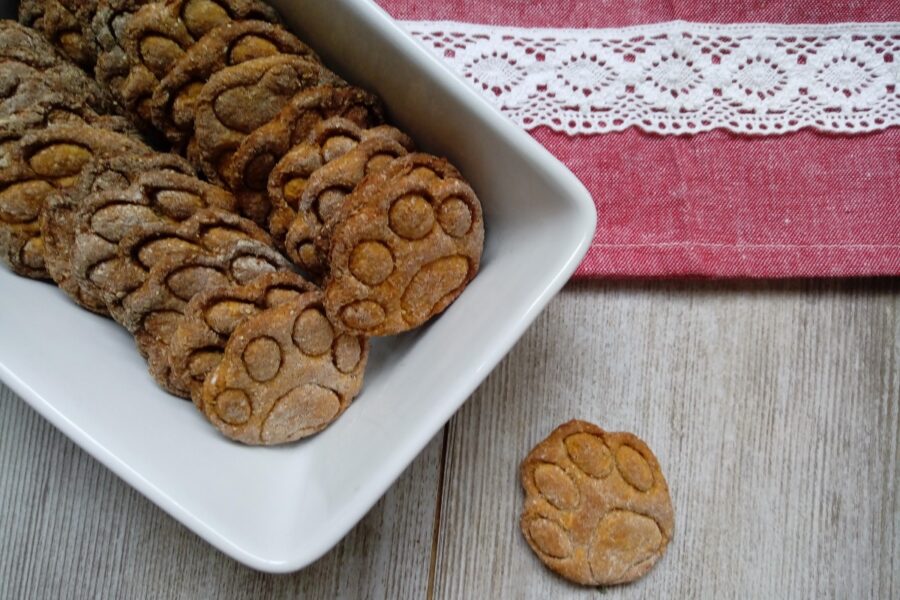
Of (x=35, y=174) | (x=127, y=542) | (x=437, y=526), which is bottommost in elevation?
(x=127, y=542)

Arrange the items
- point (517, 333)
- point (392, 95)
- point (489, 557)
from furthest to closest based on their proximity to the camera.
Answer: point (489, 557)
point (392, 95)
point (517, 333)

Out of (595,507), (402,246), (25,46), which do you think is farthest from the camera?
(595,507)

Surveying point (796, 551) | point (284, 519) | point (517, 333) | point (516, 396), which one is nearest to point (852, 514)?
point (796, 551)

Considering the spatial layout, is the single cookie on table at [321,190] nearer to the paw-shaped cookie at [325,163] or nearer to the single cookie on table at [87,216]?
the paw-shaped cookie at [325,163]

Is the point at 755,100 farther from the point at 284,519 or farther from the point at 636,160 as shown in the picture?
the point at 284,519

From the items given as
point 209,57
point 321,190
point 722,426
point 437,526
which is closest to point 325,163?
point 321,190

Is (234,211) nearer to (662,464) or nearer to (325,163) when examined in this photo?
(325,163)
